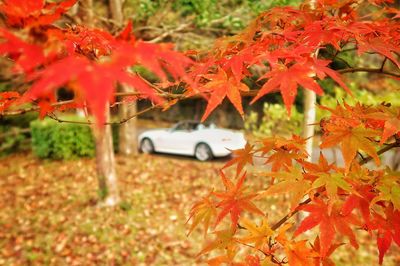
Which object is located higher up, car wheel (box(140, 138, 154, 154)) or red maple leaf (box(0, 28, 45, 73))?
red maple leaf (box(0, 28, 45, 73))

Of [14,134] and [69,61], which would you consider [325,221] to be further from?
[14,134]

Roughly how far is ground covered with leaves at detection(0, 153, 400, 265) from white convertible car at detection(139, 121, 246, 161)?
104 cm

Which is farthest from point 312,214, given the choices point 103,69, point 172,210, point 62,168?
point 62,168

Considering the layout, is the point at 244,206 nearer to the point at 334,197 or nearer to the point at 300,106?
the point at 334,197

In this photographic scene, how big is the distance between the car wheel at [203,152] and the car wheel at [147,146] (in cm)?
175

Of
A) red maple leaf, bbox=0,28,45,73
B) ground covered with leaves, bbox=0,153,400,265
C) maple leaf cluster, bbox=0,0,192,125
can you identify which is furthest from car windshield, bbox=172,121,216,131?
red maple leaf, bbox=0,28,45,73

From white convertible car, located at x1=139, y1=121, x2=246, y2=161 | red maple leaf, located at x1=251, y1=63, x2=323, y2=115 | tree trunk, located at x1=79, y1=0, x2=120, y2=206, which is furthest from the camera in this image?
white convertible car, located at x1=139, y1=121, x2=246, y2=161

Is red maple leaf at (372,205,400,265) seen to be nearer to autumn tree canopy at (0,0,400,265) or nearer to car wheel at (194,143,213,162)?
autumn tree canopy at (0,0,400,265)

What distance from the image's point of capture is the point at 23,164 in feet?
29.0

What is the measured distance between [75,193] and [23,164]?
301 centimetres

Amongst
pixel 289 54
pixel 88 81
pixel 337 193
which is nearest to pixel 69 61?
pixel 88 81

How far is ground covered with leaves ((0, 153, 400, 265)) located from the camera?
4.71 m

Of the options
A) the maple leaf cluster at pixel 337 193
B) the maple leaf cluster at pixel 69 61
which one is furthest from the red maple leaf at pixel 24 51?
the maple leaf cluster at pixel 337 193

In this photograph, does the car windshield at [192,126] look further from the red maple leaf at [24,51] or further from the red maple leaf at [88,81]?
the red maple leaf at [88,81]
